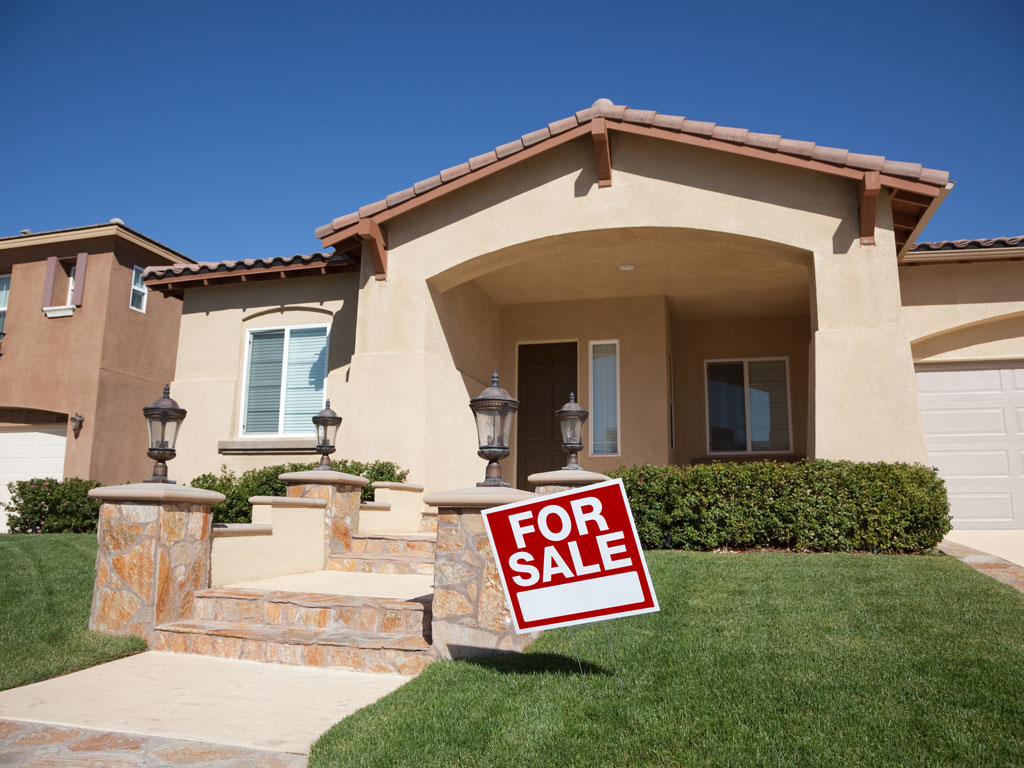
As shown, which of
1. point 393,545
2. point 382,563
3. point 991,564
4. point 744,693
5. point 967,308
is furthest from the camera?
point 967,308

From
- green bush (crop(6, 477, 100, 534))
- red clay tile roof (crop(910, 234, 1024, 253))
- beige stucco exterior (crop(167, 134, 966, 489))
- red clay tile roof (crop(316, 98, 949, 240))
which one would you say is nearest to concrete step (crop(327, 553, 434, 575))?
beige stucco exterior (crop(167, 134, 966, 489))

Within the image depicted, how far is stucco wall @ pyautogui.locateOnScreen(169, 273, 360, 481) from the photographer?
37.9 ft

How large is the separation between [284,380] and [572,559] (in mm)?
8725

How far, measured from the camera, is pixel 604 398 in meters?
12.4

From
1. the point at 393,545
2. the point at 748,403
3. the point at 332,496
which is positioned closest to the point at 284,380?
the point at 332,496

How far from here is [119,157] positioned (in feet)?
49.9

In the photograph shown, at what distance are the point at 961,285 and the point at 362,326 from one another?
8559mm

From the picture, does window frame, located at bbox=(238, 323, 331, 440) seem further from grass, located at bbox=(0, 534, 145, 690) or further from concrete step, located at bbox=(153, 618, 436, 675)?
concrete step, located at bbox=(153, 618, 436, 675)

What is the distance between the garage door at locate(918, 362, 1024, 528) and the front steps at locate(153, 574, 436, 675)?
8395 mm

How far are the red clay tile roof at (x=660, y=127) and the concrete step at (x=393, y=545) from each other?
4.62 metres

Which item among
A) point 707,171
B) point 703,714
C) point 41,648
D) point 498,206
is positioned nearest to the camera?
point 703,714

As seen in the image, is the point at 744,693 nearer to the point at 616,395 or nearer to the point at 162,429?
the point at 162,429

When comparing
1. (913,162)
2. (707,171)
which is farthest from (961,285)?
(707,171)

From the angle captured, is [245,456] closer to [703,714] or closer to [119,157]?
[119,157]
